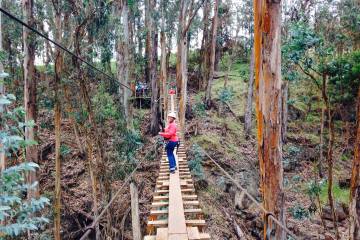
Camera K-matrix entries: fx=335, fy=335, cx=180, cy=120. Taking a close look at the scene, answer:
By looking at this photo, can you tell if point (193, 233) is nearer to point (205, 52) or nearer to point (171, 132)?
point (171, 132)

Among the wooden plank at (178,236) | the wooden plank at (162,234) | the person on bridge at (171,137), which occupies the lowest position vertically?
the wooden plank at (178,236)

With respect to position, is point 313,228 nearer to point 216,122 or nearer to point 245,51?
point 216,122

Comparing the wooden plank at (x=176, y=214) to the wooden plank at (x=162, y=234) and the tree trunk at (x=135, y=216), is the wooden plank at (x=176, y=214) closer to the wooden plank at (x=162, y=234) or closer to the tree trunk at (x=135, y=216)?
the wooden plank at (x=162, y=234)

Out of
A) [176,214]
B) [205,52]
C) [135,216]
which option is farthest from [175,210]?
[205,52]

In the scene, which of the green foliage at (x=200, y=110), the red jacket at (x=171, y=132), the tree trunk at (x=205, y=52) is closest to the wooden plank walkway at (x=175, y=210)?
the red jacket at (x=171, y=132)

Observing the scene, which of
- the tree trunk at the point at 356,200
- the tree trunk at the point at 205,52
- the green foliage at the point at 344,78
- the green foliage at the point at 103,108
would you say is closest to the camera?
the tree trunk at the point at 356,200

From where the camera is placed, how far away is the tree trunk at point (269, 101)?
343 cm

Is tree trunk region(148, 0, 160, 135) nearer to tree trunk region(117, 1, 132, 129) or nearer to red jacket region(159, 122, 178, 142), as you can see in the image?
tree trunk region(117, 1, 132, 129)

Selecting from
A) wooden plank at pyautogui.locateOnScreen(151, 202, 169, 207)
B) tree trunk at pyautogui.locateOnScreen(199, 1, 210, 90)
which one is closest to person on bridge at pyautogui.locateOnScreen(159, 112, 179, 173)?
wooden plank at pyautogui.locateOnScreen(151, 202, 169, 207)

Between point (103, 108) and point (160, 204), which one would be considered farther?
point (103, 108)

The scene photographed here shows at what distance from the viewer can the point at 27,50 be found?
24.9ft

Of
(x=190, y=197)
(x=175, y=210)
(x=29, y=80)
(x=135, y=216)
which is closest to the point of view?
(x=175, y=210)

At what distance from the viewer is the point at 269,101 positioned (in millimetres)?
3484

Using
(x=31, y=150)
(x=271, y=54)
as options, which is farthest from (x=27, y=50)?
(x=271, y=54)
